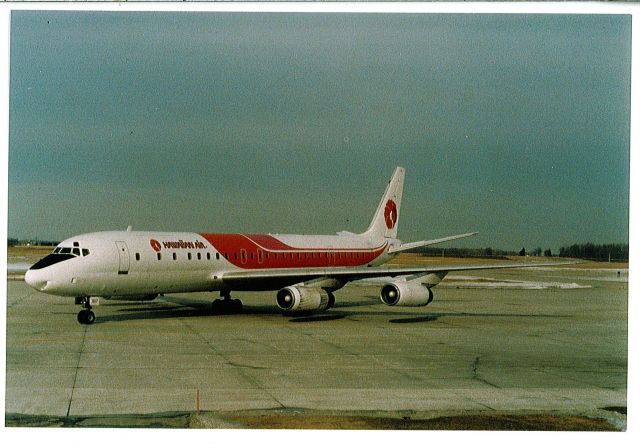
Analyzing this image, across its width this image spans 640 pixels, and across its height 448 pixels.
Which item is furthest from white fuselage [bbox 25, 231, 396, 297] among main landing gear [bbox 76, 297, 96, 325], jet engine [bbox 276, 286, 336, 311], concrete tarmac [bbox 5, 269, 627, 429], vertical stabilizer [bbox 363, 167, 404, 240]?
vertical stabilizer [bbox 363, 167, 404, 240]

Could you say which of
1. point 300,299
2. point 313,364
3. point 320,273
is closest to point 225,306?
point 320,273

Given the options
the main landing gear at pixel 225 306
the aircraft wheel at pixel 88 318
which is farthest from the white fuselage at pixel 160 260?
the main landing gear at pixel 225 306

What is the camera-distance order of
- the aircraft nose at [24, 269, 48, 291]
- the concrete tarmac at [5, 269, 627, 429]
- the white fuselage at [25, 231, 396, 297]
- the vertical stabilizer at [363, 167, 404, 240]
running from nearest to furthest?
the concrete tarmac at [5, 269, 627, 429] < the aircraft nose at [24, 269, 48, 291] < the white fuselage at [25, 231, 396, 297] < the vertical stabilizer at [363, 167, 404, 240]

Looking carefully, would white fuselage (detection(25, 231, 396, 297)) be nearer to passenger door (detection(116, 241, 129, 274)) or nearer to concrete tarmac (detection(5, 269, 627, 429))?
passenger door (detection(116, 241, 129, 274))

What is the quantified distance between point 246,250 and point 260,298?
11749 mm

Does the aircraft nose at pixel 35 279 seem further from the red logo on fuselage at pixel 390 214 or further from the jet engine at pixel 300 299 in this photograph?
the red logo on fuselage at pixel 390 214

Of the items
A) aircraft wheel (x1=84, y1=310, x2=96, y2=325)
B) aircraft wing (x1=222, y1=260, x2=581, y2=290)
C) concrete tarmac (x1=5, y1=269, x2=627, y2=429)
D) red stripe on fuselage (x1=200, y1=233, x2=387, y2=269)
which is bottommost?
concrete tarmac (x1=5, y1=269, x2=627, y2=429)

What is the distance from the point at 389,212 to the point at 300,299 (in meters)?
14.1

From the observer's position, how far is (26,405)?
45.6 feet

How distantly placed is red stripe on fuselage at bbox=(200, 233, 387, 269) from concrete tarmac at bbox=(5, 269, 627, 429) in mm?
2192

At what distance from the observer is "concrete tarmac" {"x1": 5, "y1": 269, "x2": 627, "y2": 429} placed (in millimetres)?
14094

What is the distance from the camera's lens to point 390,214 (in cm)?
4100

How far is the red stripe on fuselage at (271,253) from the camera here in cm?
3088

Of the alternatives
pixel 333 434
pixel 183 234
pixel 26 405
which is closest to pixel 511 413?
pixel 333 434
